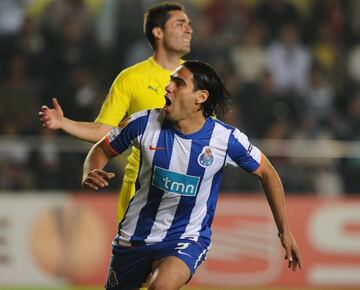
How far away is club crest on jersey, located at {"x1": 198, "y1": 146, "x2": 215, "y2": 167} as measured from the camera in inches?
263

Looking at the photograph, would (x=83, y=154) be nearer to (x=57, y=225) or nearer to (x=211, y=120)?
(x=57, y=225)

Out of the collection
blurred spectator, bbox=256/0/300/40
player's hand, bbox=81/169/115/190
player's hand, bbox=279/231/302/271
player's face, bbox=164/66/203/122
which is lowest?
player's hand, bbox=279/231/302/271

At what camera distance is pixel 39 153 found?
38.5ft

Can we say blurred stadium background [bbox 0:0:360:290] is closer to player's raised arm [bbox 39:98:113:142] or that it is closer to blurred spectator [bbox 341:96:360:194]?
blurred spectator [bbox 341:96:360:194]

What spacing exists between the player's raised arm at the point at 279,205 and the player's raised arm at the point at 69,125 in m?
1.29

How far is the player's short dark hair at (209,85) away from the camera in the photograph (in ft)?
22.1

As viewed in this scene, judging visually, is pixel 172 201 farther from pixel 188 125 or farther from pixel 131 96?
pixel 131 96

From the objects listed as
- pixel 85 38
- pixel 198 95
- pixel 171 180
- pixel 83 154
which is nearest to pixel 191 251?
pixel 171 180

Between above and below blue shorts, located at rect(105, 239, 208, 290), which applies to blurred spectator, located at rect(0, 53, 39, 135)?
above

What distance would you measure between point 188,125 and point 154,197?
0.51 metres

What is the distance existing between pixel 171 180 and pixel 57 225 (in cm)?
553

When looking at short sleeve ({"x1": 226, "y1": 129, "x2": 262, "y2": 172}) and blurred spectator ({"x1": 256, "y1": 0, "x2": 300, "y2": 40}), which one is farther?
blurred spectator ({"x1": 256, "y1": 0, "x2": 300, "y2": 40})

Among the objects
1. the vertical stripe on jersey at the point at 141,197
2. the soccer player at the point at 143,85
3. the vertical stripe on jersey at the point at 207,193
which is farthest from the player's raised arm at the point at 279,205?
the soccer player at the point at 143,85

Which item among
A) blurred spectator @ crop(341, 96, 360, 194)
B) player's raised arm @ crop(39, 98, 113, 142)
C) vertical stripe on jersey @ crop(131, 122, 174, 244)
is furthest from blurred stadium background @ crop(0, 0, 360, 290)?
vertical stripe on jersey @ crop(131, 122, 174, 244)
